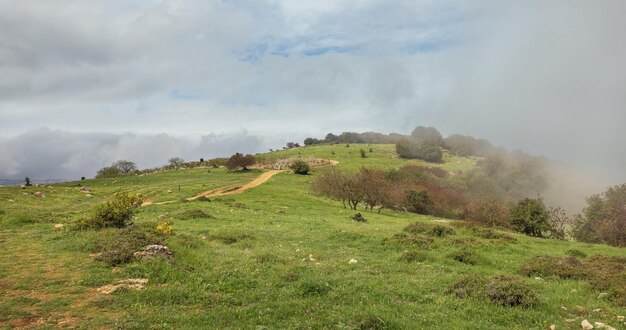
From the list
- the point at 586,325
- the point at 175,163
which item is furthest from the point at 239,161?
the point at 586,325

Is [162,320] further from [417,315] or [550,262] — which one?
[550,262]

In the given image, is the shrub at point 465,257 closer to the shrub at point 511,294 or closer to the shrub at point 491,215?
the shrub at point 511,294

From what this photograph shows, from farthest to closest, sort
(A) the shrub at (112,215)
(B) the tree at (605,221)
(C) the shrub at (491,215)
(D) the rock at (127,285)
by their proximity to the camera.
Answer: (C) the shrub at (491,215), (B) the tree at (605,221), (A) the shrub at (112,215), (D) the rock at (127,285)

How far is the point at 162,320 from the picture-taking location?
11.5 m

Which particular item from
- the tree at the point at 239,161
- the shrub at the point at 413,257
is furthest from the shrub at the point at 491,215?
the tree at the point at 239,161

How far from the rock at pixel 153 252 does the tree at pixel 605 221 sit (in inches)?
1634

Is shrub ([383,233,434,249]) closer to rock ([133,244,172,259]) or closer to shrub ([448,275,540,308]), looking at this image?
shrub ([448,275,540,308])

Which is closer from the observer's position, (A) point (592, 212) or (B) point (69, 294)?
(B) point (69, 294)

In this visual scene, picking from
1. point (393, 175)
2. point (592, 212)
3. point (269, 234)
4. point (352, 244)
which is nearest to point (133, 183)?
point (393, 175)

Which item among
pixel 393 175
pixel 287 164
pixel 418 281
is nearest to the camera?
pixel 418 281

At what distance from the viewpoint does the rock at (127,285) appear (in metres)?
13.9

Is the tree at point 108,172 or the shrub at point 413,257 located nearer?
the shrub at point 413,257

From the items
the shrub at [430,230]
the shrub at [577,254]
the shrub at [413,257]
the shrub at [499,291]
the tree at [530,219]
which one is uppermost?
the shrub at [499,291]

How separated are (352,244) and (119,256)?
487 inches
